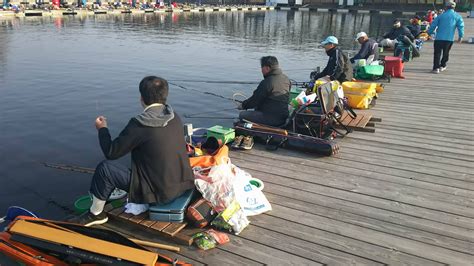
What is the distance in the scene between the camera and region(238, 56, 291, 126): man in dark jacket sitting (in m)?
6.80

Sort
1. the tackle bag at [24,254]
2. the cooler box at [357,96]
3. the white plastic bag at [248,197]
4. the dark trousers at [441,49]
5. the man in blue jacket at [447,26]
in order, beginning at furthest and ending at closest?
the dark trousers at [441,49]
the man in blue jacket at [447,26]
the cooler box at [357,96]
the white plastic bag at [248,197]
the tackle bag at [24,254]

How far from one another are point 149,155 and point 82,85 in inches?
552

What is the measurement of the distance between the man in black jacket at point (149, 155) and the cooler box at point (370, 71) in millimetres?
9496

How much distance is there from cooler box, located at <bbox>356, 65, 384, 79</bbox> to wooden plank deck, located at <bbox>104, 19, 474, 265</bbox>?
3.92 m

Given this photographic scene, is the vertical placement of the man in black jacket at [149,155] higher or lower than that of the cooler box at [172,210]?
higher

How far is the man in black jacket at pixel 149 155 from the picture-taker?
3.94m

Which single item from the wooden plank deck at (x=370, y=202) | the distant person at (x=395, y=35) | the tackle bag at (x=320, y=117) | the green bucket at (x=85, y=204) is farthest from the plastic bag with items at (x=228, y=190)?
the distant person at (x=395, y=35)

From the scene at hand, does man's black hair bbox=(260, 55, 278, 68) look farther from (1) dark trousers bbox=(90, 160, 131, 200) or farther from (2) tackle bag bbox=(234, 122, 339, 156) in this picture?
(1) dark trousers bbox=(90, 160, 131, 200)

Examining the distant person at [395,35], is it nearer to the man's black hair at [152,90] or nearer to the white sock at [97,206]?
the man's black hair at [152,90]

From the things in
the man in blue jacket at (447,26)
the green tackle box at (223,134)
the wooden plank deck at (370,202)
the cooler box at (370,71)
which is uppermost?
the man in blue jacket at (447,26)

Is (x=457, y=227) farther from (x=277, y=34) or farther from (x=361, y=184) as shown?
(x=277, y=34)

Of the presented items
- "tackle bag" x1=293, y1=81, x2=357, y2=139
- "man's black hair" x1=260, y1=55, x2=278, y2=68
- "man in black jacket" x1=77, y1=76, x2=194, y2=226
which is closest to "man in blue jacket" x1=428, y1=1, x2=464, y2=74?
"tackle bag" x1=293, y1=81, x2=357, y2=139

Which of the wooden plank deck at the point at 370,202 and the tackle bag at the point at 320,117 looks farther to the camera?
the tackle bag at the point at 320,117

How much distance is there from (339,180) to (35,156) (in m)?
7.38
